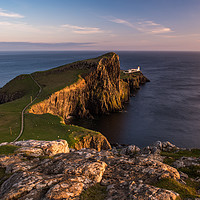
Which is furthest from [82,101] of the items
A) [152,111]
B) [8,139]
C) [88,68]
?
[8,139]

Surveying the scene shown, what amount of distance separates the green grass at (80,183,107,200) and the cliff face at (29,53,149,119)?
72529 millimetres

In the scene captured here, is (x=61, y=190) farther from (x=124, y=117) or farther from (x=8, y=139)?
(x=124, y=117)

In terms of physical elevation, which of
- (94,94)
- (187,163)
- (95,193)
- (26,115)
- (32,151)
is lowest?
(26,115)

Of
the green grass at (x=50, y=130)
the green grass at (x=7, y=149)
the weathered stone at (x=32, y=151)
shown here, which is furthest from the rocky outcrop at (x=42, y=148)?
the green grass at (x=50, y=130)

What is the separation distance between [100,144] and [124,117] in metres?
51.2

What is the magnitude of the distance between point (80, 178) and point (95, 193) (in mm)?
1780

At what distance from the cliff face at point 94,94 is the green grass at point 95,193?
7253 cm

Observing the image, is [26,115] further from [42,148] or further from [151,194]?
[151,194]

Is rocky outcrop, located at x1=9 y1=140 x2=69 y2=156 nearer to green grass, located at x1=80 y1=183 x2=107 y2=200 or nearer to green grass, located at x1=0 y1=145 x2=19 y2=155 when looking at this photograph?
green grass, located at x1=0 y1=145 x2=19 y2=155

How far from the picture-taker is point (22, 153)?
19484mm

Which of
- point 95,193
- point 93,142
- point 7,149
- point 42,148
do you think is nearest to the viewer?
point 95,193

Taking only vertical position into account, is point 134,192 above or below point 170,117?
above

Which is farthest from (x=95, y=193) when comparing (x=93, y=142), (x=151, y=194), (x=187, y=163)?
(x=93, y=142)

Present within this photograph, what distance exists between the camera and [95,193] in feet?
37.4
